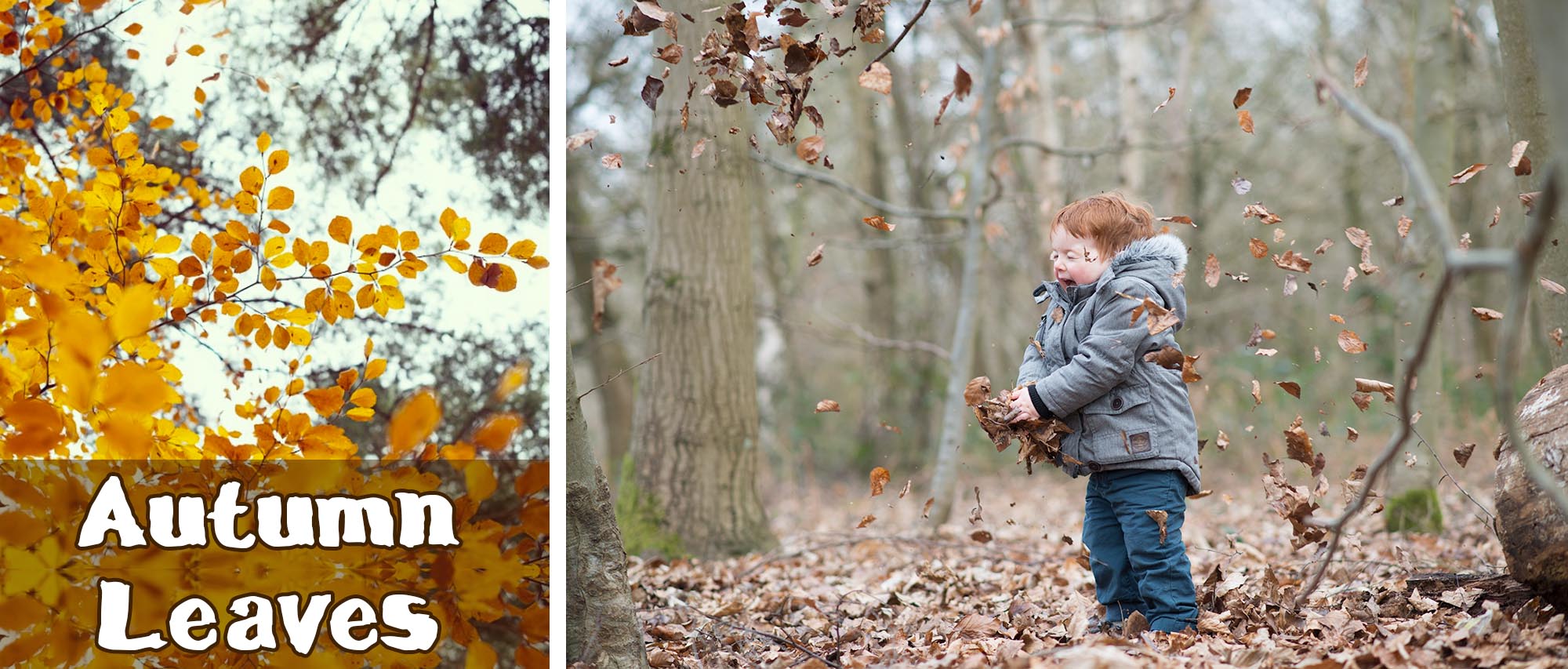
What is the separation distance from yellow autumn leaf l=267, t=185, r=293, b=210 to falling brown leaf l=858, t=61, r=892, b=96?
1.83 metres

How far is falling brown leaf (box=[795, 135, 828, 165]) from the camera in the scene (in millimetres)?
3092

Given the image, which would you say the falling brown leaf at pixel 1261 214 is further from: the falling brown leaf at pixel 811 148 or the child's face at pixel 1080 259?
the falling brown leaf at pixel 811 148

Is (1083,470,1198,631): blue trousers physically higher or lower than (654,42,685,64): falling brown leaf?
lower

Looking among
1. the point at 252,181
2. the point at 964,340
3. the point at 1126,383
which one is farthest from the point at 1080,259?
the point at 964,340

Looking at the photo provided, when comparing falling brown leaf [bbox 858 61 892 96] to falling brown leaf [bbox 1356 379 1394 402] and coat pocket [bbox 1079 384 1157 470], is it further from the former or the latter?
falling brown leaf [bbox 1356 379 1394 402]

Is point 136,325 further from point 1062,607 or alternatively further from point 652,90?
point 1062,607

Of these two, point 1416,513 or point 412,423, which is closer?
point 412,423

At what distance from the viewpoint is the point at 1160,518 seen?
9.33 ft

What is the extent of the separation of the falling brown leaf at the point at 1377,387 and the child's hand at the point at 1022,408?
1.00 m

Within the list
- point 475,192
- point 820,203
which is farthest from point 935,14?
point 475,192

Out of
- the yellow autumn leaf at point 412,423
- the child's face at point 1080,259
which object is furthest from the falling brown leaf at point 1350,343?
the yellow autumn leaf at point 412,423

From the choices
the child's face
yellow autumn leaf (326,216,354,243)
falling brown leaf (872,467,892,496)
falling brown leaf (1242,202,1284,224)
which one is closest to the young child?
the child's face

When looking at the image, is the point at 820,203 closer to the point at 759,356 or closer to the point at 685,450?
the point at 759,356

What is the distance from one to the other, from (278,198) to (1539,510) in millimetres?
3629
